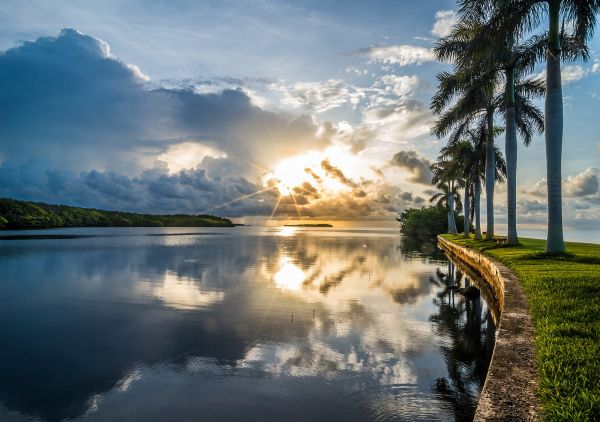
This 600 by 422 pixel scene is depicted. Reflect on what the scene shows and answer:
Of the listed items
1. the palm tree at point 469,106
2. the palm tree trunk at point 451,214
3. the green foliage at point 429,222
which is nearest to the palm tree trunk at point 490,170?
the palm tree at point 469,106

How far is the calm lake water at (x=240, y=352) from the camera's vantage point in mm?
7668

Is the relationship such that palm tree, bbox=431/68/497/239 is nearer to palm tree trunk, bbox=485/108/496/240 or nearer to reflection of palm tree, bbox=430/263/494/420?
palm tree trunk, bbox=485/108/496/240

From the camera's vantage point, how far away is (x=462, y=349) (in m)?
11.0

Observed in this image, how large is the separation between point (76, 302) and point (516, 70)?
97.1 feet

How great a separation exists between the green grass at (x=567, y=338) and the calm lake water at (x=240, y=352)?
1.94 m

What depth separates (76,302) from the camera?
17875 millimetres

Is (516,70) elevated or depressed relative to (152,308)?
elevated

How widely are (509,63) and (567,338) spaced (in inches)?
1011

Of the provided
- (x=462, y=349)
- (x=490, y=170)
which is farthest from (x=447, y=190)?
(x=462, y=349)

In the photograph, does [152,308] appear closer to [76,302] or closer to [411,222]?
[76,302]

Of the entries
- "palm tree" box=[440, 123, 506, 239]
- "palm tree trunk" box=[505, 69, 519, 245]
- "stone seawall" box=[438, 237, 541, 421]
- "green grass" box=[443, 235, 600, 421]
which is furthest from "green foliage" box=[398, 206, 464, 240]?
"stone seawall" box=[438, 237, 541, 421]

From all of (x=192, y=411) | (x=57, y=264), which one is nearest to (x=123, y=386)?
(x=192, y=411)

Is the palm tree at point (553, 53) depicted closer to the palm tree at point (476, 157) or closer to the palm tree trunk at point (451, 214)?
the palm tree at point (476, 157)

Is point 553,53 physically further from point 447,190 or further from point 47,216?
point 47,216
